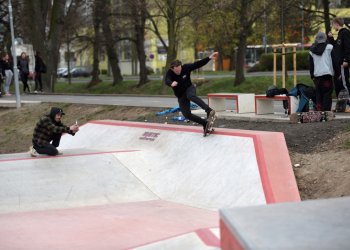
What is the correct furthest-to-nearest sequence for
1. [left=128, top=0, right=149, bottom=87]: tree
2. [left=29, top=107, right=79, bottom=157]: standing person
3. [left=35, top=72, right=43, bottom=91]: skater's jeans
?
[left=128, top=0, right=149, bottom=87]: tree, [left=35, top=72, right=43, bottom=91]: skater's jeans, [left=29, top=107, right=79, bottom=157]: standing person

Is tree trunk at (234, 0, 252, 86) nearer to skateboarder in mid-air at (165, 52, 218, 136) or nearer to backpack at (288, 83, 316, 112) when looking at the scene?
backpack at (288, 83, 316, 112)

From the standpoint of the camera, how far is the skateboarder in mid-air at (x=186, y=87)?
10.7m

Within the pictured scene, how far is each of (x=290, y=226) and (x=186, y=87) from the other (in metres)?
6.30

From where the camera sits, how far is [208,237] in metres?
6.84

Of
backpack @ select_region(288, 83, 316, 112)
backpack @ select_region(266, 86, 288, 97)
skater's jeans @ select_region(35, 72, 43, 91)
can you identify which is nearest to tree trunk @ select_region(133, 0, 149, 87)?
skater's jeans @ select_region(35, 72, 43, 91)

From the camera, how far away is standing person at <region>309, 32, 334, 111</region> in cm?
1204

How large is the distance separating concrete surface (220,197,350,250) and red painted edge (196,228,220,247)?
1.19m

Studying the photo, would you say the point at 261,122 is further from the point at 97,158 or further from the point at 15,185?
the point at 15,185

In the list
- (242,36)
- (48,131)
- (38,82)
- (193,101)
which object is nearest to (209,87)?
(242,36)

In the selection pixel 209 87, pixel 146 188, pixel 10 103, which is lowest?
pixel 146 188

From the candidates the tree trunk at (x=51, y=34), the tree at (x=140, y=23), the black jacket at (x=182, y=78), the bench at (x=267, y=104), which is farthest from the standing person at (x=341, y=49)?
the tree trunk at (x=51, y=34)

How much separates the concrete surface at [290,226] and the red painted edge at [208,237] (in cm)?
119

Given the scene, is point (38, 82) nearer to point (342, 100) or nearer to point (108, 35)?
point (108, 35)

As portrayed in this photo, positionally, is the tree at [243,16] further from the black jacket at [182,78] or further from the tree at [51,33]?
the black jacket at [182,78]
